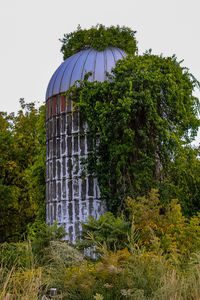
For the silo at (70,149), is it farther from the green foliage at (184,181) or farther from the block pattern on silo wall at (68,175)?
the green foliage at (184,181)

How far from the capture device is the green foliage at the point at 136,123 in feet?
38.9

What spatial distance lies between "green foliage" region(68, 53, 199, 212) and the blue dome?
71 cm

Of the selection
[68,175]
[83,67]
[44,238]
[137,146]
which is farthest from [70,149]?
[44,238]

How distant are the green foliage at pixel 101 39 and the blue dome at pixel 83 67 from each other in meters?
0.27

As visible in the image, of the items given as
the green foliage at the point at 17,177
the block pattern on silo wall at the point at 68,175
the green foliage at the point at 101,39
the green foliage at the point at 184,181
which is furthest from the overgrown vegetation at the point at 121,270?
the green foliage at the point at 17,177

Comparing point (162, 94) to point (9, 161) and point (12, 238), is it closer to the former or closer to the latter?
point (9, 161)

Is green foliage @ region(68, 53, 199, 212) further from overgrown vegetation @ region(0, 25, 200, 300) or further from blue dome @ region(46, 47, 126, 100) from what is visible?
blue dome @ region(46, 47, 126, 100)

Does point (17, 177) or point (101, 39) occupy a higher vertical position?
point (101, 39)

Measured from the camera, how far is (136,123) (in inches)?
488

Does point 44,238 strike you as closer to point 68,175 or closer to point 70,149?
→ point 68,175

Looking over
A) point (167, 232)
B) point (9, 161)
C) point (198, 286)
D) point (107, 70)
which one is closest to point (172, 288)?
point (198, 286)

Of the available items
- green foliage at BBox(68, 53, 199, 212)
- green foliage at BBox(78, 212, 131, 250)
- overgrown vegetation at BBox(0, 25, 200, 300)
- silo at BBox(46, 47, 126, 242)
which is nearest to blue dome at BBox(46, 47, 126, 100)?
silo at BBox(46, 47, 126, 242)

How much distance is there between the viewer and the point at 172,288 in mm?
5141

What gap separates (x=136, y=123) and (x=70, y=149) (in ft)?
8.30
